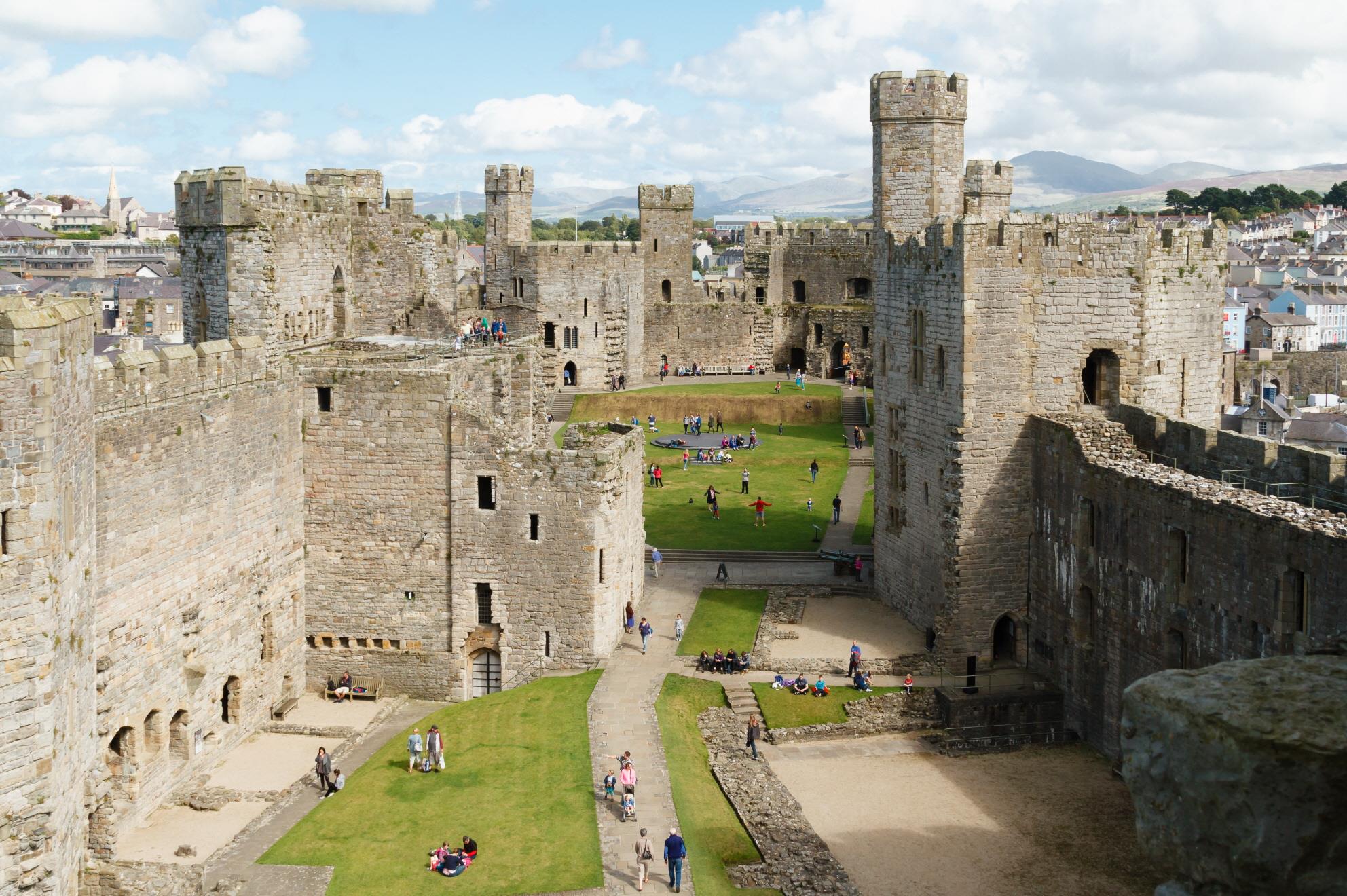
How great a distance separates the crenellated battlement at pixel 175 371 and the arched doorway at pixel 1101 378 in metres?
18.7

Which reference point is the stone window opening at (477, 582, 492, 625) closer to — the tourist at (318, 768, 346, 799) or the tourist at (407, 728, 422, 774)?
the tourist at (407, 728, 422, 774)

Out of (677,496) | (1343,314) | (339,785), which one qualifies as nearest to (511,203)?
(677,496)

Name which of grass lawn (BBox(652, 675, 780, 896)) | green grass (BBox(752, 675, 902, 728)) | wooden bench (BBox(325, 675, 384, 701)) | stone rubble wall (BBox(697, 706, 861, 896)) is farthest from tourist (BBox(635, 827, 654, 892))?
wooden bench (BBox(325, 675, 384, 701))

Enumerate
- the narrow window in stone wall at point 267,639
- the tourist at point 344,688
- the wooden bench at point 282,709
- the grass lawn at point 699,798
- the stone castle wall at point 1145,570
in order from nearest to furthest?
the grass lawn at point 699,798, the stone castle wall at point 1145,570, the narrow window in stone wall at point 267,639, the wooden bench at point 282,709, the tourist at point 344,688

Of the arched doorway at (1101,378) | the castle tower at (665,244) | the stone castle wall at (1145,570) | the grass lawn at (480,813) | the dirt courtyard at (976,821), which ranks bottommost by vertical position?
the dirt courtyard at (976,821)

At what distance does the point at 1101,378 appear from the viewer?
1426 inches

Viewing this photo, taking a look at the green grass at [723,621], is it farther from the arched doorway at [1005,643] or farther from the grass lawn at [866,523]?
the arched doorway at [1005,643]

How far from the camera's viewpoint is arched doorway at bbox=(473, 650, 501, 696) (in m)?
36.0

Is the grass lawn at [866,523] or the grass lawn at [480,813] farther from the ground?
the grass lawn at [866,523]

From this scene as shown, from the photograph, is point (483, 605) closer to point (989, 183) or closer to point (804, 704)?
point (804, 704)

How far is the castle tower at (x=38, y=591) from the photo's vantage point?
20.2 meters

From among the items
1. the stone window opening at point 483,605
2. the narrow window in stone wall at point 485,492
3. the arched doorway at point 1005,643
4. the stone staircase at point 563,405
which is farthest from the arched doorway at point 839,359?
the narrow window in stone wall at point 485,492

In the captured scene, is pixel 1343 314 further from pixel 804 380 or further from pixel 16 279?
pixel 16 279

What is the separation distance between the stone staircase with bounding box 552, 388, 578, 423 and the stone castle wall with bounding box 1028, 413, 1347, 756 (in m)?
35.7
